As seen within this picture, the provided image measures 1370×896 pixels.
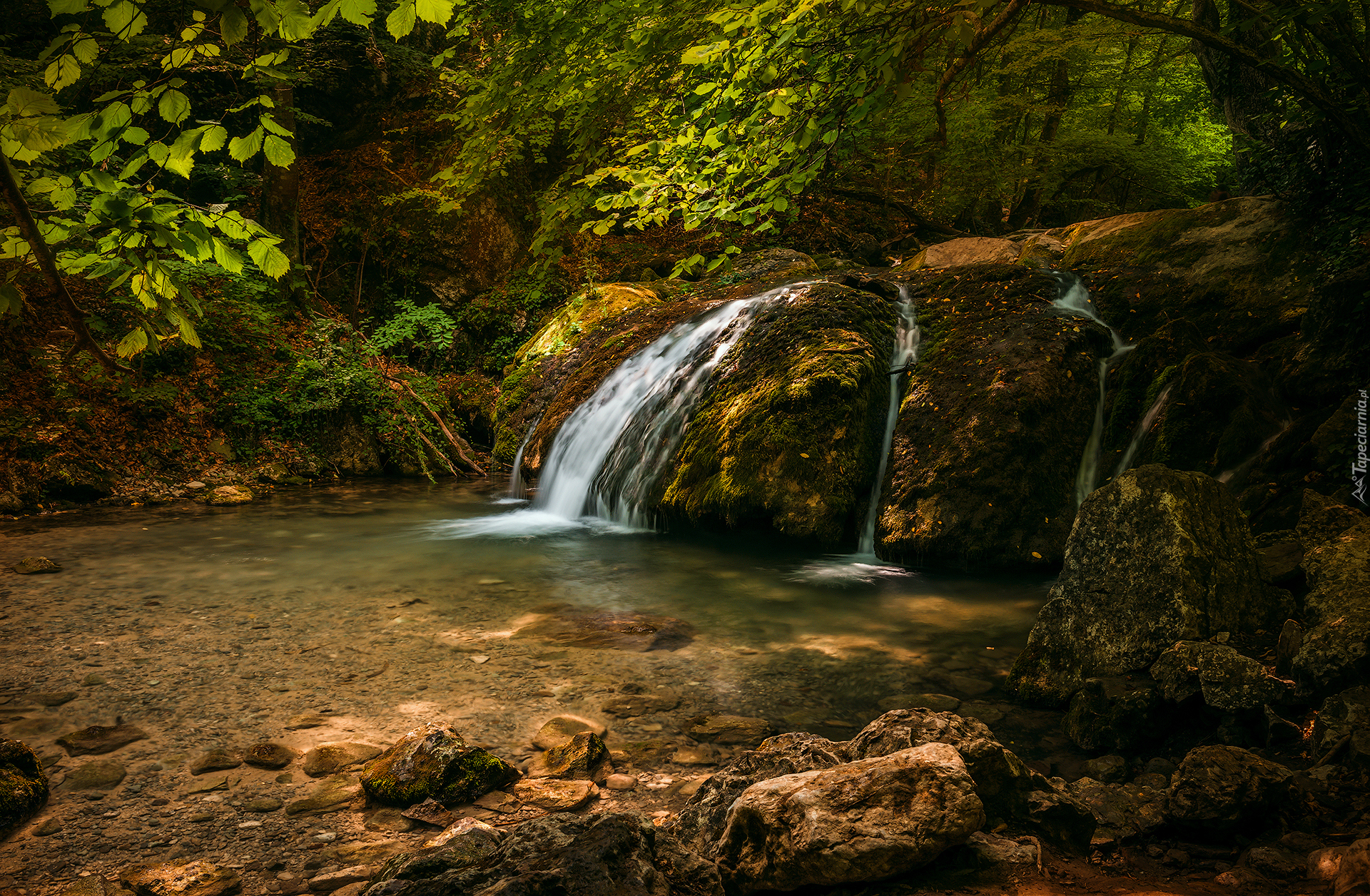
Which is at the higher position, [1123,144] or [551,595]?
[1123,144]

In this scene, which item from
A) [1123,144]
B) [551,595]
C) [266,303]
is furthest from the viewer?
[1123,144]

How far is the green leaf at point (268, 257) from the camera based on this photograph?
7.72 feet

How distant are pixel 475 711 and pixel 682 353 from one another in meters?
6.49

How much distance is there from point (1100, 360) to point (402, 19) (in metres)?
6.88

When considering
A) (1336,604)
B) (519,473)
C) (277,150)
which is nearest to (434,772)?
(277,150)

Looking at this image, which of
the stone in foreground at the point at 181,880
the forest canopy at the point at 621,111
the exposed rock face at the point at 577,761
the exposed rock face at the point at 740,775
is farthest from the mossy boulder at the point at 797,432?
the stone in foreground at the point at 181,880

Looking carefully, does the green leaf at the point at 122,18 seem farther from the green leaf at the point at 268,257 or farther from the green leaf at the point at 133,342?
the green leaf at the point at 133,342

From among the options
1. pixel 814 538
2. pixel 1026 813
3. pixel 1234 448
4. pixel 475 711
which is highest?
pixel 1234 448

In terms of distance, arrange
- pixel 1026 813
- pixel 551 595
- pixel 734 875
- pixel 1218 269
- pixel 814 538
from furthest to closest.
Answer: pixel 1218 269, pixel 814 538, pixel 551 595, pixel 1026 813, pixel 734 875

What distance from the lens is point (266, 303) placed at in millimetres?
12445

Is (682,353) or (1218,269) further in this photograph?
(682,353)

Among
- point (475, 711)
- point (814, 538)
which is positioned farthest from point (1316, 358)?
point (475, 711)

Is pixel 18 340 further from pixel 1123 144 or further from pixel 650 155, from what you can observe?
pixel 1123 144

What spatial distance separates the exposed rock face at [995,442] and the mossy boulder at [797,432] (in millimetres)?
372
